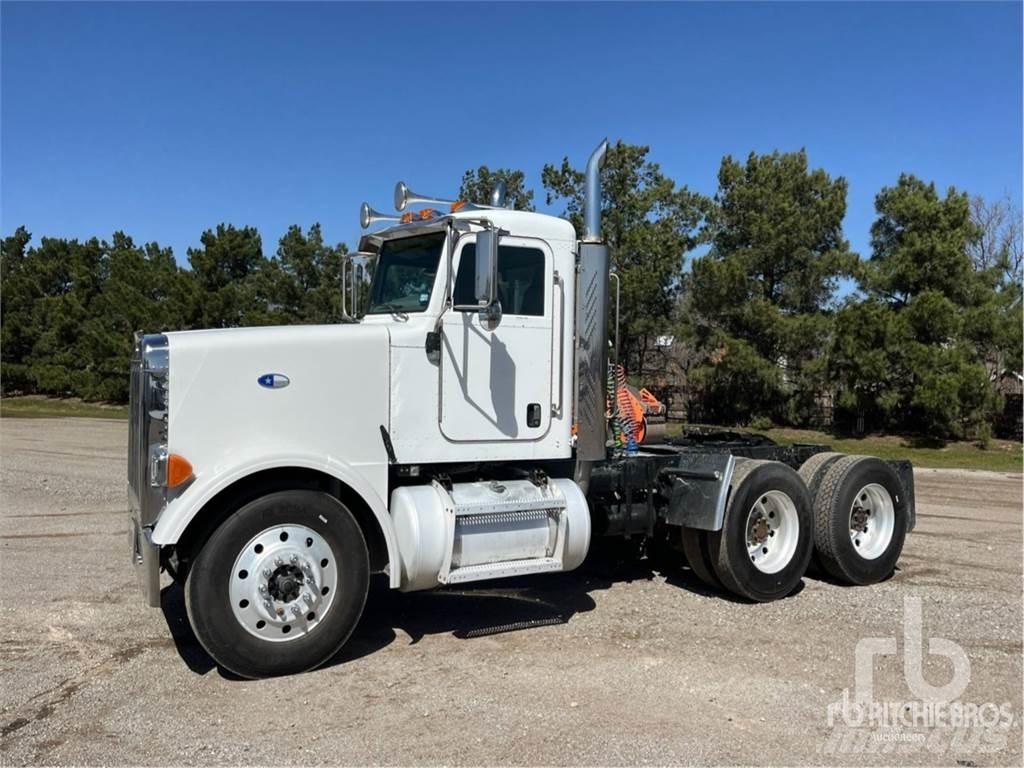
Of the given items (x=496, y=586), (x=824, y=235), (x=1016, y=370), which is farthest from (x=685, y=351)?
(x=496, y=586)

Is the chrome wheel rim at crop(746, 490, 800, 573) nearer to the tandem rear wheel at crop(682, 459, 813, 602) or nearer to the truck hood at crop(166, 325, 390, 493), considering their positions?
the tandem rear wheel at crop(682, 459, 813, 602)

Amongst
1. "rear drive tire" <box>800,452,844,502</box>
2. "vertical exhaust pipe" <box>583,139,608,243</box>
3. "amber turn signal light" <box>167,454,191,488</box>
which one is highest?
"vertical exhaust pipe" <box>583,139,608,243</box>

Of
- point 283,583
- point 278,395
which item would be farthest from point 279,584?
point 278,395

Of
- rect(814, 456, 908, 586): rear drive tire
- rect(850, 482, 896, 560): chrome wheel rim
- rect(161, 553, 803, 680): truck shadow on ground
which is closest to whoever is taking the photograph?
rect(161, 553, 803, 680): truck shadow on ground

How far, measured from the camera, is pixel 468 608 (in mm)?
6496

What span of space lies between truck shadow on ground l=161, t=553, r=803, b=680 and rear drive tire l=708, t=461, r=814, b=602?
37 cm

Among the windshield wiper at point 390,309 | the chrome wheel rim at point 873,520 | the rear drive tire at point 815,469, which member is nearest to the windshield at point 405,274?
the windshield wiper at point 390,309

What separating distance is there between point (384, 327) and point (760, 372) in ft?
77.0

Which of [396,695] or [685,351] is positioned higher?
[685,351]

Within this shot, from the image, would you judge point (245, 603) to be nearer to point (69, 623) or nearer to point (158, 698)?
point (158, 698)

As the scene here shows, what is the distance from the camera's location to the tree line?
24.5m

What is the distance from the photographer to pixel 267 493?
504cm

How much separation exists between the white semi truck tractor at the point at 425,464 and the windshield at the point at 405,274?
19 mm

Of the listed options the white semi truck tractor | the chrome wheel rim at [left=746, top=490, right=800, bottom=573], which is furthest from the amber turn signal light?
the chrome wheel rim at [left=746, top=490, right=800, bottom=573]
